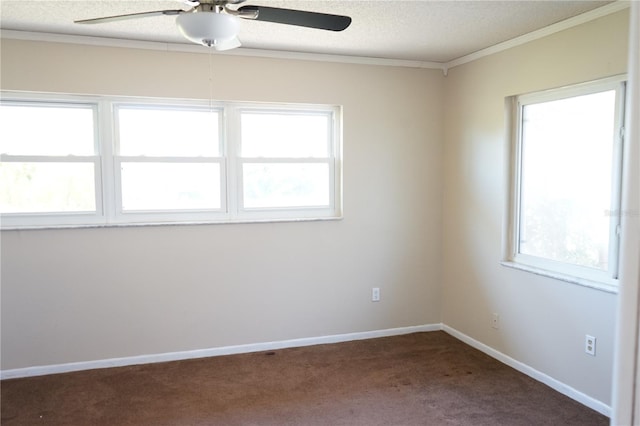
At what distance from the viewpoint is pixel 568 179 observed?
2.97 meters

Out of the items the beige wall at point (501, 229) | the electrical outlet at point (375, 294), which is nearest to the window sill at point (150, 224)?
the electrical outlet at point (375, 294)

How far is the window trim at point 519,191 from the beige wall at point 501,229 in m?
0.05

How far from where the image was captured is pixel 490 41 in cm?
331

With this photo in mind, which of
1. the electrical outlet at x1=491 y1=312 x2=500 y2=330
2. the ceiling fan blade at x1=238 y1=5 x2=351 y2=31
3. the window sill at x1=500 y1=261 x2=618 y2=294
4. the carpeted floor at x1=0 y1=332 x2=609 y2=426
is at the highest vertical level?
the ceiling fan blade at x1=238 y1=5 x2=351 y2=31

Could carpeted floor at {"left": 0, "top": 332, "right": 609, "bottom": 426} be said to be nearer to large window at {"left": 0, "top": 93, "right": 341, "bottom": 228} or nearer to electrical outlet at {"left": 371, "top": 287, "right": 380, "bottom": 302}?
electrical outlet at {"left": 371, "top": 287, "right": 380, "bottom": 302}

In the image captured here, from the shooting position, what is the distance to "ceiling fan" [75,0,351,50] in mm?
1759

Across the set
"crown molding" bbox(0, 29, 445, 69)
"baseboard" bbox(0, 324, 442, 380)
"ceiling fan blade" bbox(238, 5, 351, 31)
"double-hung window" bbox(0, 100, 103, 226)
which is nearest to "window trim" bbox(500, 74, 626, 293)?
"crown molding" bbox(0, 29, 445, 69)

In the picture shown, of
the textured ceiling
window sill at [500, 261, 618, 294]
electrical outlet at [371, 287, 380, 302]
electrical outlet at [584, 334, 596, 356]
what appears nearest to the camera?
the textured ceiling

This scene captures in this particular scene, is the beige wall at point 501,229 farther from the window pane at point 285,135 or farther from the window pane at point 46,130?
the window pane at point 46,130

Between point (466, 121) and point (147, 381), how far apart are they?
318 centimetres

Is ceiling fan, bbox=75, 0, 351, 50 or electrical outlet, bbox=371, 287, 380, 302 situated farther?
electrical outlet, bbox=371, 287, 380, 302

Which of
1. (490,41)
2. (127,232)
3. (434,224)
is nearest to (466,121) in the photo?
(490,41)

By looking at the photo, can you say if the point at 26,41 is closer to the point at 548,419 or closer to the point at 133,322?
the point at 133,322

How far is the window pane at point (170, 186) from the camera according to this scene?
342 cm
